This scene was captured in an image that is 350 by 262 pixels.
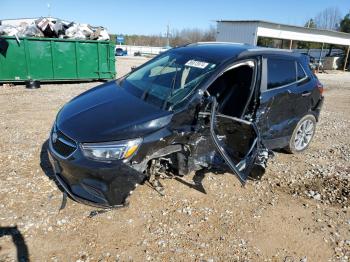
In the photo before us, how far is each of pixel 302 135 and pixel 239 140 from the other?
1.95 m

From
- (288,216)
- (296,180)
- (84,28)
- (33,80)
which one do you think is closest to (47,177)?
(288,216)

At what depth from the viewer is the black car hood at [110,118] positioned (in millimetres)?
3096

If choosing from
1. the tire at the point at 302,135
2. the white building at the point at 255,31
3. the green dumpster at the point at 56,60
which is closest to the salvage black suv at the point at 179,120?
the tire at the point at 302,135

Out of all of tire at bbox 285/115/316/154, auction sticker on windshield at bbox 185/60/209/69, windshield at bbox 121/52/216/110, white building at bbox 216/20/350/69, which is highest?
white building at bbox 216/20/350/69

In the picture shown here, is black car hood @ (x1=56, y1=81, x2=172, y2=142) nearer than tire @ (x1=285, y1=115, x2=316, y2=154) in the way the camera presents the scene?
Yes

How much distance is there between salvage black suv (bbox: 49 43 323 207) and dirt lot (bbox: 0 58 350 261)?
33 centimetres

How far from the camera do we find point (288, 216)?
3684mm

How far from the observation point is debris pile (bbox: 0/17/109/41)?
10.5m

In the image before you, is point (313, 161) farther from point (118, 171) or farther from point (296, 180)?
point (118, 171)

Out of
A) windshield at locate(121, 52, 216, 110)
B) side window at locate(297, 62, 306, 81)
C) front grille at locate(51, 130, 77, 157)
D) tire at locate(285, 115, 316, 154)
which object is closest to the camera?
front grille at locate(51, 130, 77, 157)

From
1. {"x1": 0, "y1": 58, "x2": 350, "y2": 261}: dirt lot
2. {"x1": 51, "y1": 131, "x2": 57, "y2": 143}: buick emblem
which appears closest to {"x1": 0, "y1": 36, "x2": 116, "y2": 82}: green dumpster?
{"x1": 0, "y1": 58, "x2": 350, "y2": 261}: dirt lot

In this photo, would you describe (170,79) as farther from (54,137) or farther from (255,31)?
(255,31)

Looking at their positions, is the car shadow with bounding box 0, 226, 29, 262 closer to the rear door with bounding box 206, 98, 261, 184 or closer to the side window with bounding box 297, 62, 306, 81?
the rear door with bounding box 206, 98, 261, 184

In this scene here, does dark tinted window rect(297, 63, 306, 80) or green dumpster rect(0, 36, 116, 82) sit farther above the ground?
dark tinted window rect(297, 63, 306, 80)
